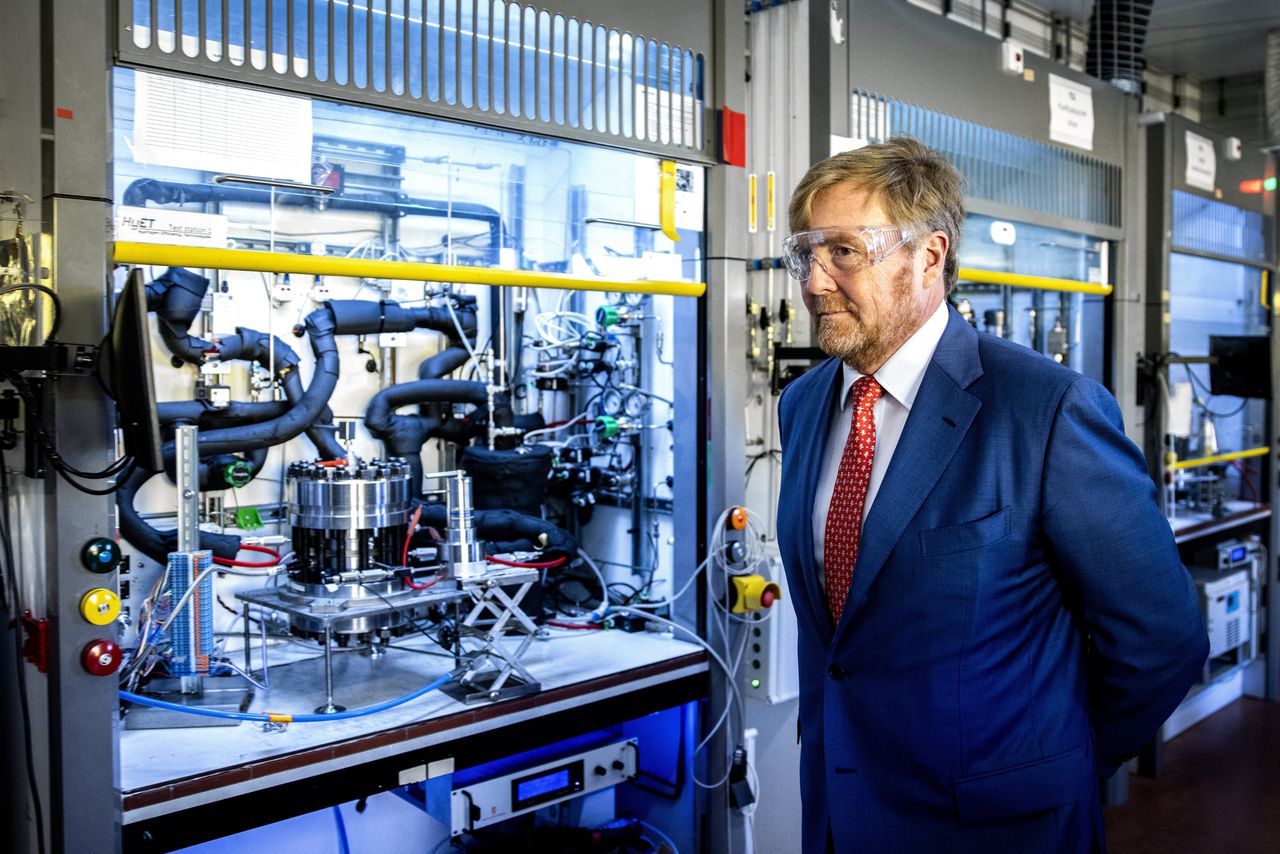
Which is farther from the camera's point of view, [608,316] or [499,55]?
[608,316]

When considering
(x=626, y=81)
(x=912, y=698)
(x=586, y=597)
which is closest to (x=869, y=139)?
(x=626, y=81)

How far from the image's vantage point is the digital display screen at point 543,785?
260 cm

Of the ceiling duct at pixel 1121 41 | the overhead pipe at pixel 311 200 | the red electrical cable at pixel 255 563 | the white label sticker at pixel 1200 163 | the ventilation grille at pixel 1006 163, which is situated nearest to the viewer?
the overhead pipe at pixel 311 200

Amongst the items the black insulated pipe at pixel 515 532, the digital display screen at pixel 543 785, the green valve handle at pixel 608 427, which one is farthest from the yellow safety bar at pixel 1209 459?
the digital display screen at pixel 543 785

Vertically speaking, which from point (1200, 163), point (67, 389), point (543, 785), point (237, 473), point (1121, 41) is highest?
point (1121, 41)

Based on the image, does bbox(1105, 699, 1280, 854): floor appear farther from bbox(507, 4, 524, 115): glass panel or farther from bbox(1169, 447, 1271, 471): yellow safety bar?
bbox(507, 4, 524, 115): glass panel

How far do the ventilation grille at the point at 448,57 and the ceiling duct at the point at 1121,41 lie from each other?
2.34 meters

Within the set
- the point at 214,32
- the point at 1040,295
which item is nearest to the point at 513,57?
the point at 214,32

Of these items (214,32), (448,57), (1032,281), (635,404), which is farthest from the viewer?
(1032,281)

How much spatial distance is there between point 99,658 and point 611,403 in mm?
1904

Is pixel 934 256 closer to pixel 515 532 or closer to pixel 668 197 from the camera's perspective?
pixel 668 197

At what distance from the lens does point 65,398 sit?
171cm

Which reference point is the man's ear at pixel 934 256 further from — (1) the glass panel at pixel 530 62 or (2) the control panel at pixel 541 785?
(2) the control panel at pixel 541 785

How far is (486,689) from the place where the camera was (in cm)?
236
